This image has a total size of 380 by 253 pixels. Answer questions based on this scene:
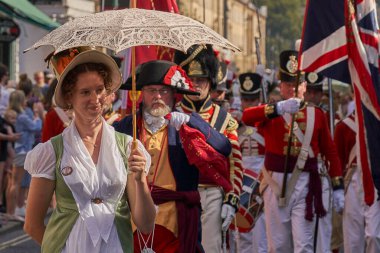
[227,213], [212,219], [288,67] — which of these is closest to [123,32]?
[227,213]

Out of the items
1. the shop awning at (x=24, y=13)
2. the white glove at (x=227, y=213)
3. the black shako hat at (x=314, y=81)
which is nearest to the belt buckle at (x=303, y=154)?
the black shako hat at (x=314, y=81)

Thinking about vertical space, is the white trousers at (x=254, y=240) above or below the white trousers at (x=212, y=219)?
below

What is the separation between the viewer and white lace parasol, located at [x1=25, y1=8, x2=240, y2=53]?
21.3ft

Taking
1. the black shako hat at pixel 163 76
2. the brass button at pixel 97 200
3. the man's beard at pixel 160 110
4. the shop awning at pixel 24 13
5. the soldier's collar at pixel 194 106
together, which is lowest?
the brass button at pixel 97 200

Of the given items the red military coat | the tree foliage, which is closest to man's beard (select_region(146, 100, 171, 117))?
the red military coat

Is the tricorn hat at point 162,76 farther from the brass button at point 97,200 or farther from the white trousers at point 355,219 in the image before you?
the white trousers at point 355,219

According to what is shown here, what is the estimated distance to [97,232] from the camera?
20.7 ft

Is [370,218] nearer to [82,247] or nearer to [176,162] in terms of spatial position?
[176,162]

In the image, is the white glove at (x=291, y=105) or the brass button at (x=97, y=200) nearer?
the brass button at (x=97, y=200)

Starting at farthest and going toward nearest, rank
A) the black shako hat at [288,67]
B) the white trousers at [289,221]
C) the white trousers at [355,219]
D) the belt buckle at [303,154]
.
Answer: the white trousers at [355,219] < the black shako hat at [288,67] < the belt buckle at [303,154] < the white trousers at [289,221]

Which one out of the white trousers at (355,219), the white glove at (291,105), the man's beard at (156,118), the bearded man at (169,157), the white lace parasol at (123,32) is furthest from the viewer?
the white trousers at (355,219)

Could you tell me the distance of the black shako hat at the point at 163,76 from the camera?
853 cm

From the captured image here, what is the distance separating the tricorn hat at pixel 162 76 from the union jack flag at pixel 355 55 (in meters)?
2.72

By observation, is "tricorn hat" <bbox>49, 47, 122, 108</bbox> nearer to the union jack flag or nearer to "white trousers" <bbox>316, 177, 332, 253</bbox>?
the union jack flag
